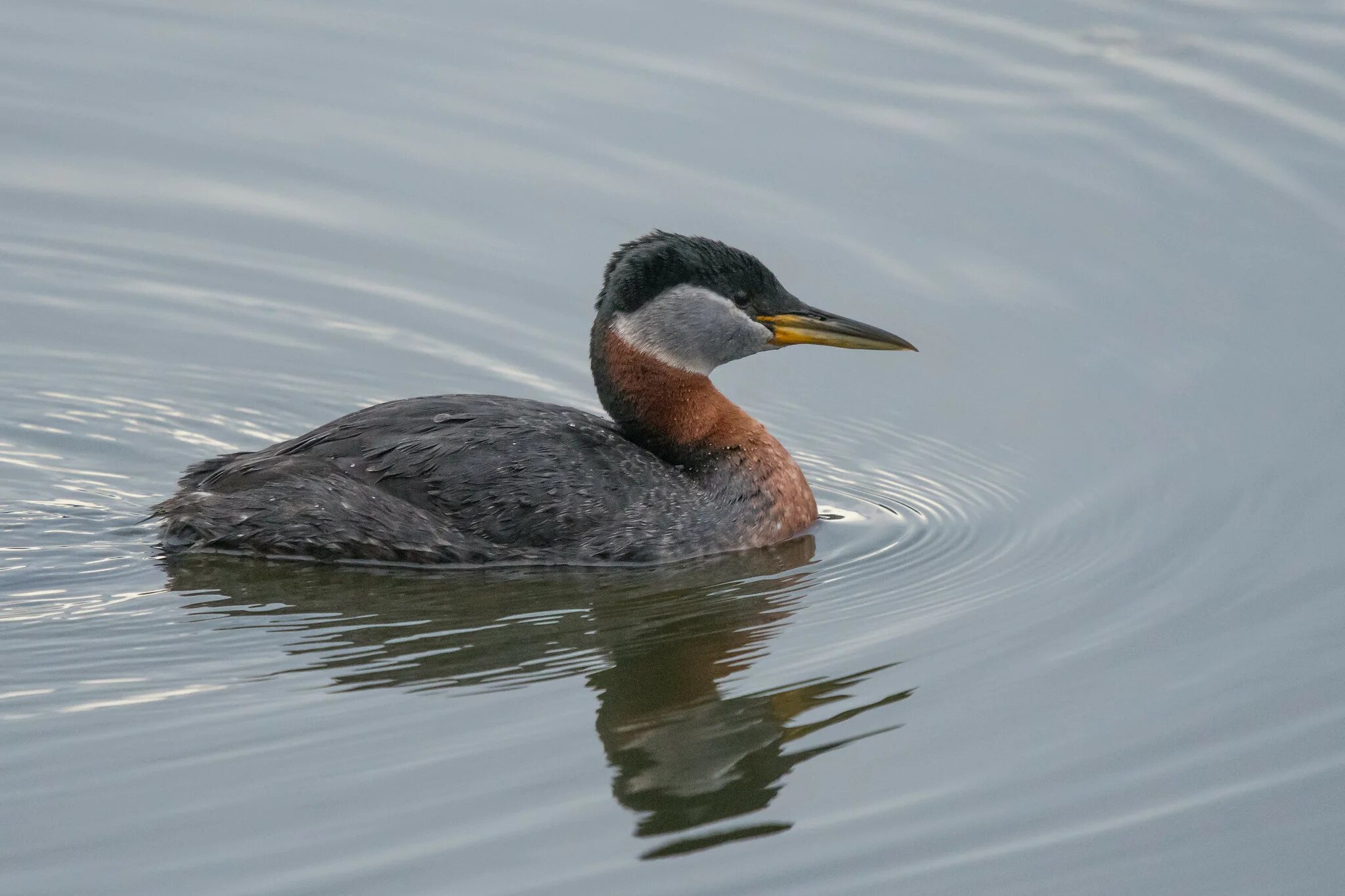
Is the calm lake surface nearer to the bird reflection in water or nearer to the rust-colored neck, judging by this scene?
the bird reflection in water

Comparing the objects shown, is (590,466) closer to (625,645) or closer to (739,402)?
(625,645)

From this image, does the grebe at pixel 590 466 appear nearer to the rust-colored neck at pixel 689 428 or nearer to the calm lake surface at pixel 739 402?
the rust-colored neck at pixel 689 428

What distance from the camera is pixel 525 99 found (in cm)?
1333

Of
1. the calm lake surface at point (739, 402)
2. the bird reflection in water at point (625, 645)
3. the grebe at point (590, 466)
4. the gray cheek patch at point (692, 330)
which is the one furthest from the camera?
the gray cheek patch at point (692, 330)

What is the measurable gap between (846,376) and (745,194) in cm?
167

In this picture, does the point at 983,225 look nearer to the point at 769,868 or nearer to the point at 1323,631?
the point at 1323,631

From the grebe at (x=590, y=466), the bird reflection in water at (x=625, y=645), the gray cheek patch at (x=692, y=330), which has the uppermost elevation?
the gray cheek patch at (x=692, y=330)

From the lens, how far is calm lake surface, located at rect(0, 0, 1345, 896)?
689 centimetres

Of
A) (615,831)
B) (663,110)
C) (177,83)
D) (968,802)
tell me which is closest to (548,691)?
(615,831)

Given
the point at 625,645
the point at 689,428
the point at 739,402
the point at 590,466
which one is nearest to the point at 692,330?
the point at 689,428

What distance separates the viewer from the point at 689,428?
10.0 m

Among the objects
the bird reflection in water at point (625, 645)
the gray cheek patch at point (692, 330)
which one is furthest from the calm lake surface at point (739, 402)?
the gray cheek patch at point (692, 330)

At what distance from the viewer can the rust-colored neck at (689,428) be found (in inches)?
387

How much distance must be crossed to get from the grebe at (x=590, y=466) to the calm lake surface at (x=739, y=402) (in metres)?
0.23
